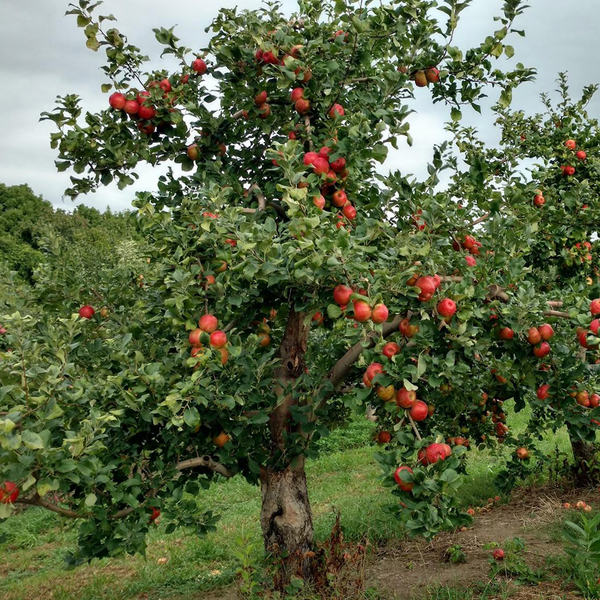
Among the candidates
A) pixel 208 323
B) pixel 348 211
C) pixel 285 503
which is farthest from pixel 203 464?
pixel 348 211

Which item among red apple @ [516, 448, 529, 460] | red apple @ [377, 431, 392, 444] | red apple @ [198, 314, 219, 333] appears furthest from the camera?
red apple @ [516, 448, 529, 460]

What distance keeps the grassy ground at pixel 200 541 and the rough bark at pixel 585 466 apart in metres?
0.40

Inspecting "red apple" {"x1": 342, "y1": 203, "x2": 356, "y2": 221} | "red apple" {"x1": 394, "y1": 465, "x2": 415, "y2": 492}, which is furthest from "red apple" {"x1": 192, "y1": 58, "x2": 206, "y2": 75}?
"red apple" {"x1": 394, "y1": 465, "x2": 415, "y2": 492}

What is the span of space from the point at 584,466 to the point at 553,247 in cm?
260

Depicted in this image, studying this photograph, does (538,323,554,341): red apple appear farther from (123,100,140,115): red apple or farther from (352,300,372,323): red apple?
(123,100,140,115): red apple

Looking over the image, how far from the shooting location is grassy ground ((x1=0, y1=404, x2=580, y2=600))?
5688 mm

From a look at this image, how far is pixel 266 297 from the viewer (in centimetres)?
372

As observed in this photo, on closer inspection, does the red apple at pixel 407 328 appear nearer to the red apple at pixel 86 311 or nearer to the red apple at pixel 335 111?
the red apple at pixel 335 111

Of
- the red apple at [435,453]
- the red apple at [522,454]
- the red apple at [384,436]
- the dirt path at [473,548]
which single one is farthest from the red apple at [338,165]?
the red apple at [522,454]

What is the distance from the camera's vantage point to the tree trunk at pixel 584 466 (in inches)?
253

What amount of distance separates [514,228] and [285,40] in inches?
77.8

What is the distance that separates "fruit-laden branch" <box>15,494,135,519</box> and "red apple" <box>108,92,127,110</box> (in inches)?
107

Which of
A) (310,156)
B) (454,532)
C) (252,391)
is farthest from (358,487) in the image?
(310,156)

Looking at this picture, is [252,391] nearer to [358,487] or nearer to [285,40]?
[285,40]
